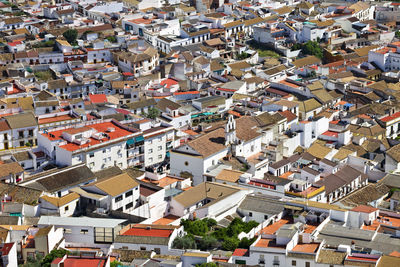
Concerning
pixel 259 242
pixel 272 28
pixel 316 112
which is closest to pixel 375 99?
pixel 316 112

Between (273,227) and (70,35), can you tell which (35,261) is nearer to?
(273,227)

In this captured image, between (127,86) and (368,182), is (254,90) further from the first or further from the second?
(368,182)

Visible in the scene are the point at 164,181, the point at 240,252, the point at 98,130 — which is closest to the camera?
the point at 240,252

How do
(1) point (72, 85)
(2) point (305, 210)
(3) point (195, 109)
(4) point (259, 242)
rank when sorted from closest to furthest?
(4) point (259, 242)
(2) point (305, 210)
(3) point (195, 109)
(1) point (72, 85)

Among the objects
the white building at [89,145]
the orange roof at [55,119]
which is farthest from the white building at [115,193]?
the orange roof at [55,119]

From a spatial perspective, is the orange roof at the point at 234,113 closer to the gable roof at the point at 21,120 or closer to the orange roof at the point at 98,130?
the orange roof at the point at 98,130

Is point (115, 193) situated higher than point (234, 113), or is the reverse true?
point (115, 193)

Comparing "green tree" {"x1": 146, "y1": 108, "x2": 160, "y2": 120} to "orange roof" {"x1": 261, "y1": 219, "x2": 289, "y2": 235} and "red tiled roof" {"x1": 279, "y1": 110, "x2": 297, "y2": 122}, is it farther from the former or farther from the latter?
"orange roof" {"x1": 261, "y1": 219, "x2": 289, "y2": 235}

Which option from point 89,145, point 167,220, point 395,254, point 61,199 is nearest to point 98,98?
point 89,145

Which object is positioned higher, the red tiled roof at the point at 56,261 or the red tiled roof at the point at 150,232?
the red tiled roof at the point at 56,261

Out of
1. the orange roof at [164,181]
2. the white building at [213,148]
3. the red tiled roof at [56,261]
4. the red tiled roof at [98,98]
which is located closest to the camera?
the red tiled roof at [56,261]

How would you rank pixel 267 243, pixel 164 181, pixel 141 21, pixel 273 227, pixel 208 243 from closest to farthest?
pixel 267 243 < pixel 208 243 < pixel 273 227 < pixel 164 181 < pixel 141 21
